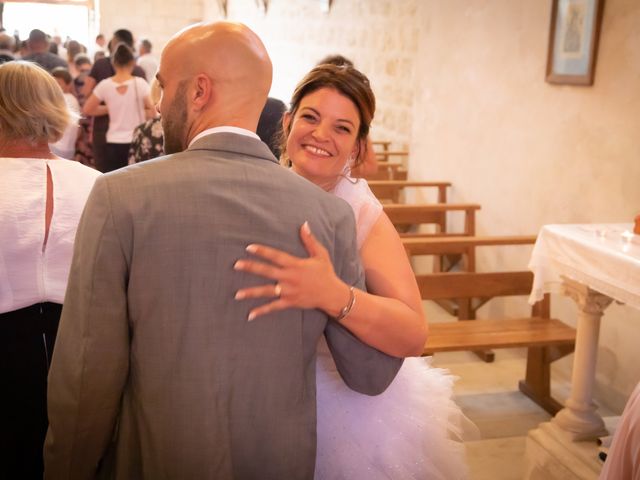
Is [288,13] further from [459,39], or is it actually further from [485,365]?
[485,365]

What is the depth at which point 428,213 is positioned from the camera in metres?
5.27

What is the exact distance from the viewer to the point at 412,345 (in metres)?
1.45

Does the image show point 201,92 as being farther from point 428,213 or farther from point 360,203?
point 428,213

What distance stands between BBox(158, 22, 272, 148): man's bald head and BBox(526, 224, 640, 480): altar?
6.19ft

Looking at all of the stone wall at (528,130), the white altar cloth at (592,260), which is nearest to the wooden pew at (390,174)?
the stone wall at (528,130)

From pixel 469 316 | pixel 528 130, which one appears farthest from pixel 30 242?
pixel 528 130

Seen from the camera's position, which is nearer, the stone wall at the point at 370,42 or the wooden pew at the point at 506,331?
the wooden pew at the point at 506,331

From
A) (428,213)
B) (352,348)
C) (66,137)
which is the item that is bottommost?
(428,213)

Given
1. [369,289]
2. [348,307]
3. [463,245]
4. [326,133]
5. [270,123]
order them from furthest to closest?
1. [463,245]
2. [270,123]
3. [326,133]
4. [369,289]
5. [348,307]

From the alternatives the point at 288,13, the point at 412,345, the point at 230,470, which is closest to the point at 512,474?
the point at 412,345

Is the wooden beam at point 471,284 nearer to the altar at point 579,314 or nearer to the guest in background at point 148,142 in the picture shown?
the altar at point 579,314

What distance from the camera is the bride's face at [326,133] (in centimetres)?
185

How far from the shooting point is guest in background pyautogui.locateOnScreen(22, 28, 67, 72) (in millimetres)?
6527

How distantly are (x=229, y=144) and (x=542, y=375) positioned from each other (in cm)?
319
